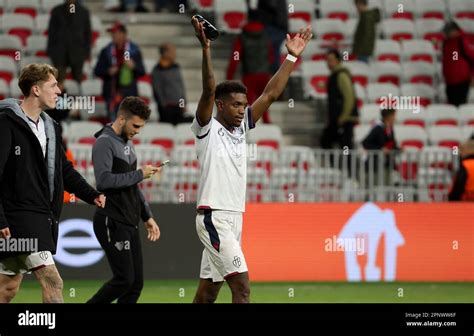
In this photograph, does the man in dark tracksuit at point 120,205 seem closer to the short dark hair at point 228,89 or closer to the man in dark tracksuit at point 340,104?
the short dark hair at point 228,89

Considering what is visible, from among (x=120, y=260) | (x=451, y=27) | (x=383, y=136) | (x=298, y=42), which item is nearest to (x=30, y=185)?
(x=120, y=260)

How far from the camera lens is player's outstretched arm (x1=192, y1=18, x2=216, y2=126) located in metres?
10.8

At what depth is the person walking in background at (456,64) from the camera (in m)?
24.0

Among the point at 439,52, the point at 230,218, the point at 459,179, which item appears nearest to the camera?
the point at 230,218

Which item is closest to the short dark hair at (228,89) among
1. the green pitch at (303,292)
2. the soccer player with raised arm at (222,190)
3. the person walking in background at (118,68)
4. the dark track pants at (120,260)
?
the soccer player with raised arm at (222,190)

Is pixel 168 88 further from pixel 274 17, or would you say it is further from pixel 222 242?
pixel 222 242

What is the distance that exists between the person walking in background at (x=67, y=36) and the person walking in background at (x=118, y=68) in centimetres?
48

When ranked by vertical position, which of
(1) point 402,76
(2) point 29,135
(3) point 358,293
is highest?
(1) point 402,76

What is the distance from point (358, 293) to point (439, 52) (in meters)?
9.68

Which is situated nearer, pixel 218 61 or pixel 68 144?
pixel 68 144

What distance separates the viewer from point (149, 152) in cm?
1909

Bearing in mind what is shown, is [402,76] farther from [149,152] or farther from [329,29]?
[149,152]

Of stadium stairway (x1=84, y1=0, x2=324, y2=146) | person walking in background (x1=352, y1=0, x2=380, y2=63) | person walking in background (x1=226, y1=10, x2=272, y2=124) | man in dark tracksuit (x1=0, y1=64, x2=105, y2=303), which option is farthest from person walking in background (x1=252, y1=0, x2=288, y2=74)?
man in dark tracksuit (x1=0, y1=64, x2=105, y2=303)

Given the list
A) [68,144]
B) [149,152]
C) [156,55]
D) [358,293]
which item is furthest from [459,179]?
[156,55]
